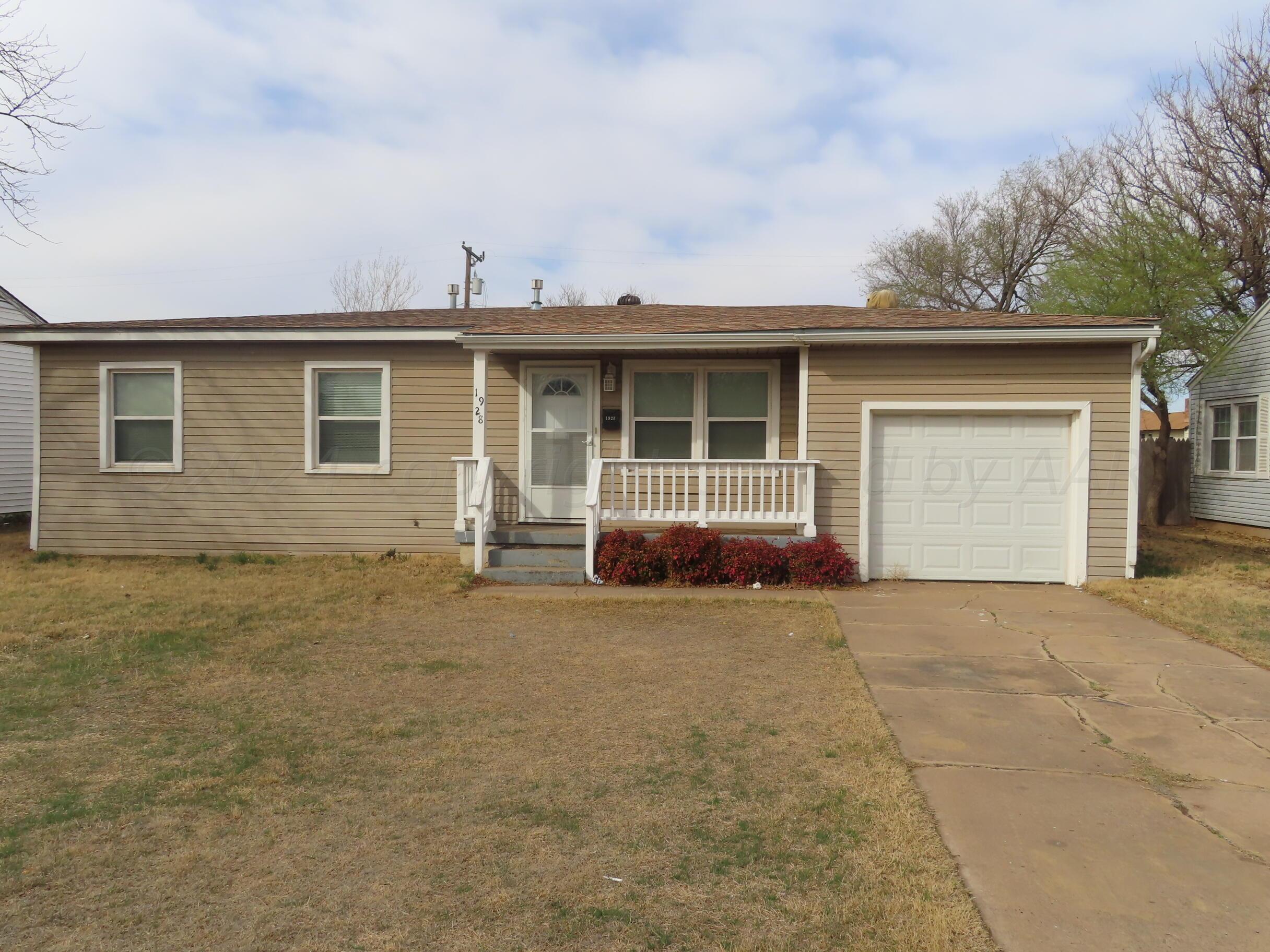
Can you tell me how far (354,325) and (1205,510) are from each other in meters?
15.4

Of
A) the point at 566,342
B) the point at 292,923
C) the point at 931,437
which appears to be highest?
the point at 566,342

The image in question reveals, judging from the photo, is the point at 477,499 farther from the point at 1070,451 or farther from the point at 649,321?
the point at 1070,451

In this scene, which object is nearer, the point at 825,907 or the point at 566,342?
the point at 825,907

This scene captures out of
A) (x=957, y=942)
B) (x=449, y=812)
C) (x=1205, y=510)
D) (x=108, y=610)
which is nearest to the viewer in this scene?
(x=957, y=942)

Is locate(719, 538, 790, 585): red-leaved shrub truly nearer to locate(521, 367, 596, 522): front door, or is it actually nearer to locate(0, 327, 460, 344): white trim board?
locate(521, 367, 596, 522): front door

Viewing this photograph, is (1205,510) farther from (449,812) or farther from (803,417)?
(449,812)

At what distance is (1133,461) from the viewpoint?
8.40 m

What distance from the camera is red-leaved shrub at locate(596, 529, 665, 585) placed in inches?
327

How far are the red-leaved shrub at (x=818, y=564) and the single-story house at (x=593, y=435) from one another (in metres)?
0.27

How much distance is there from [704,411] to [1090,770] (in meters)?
6.56

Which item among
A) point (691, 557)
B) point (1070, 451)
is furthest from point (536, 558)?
point (1070, 451)

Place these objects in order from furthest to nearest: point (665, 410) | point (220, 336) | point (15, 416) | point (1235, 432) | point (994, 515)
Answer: point (15, 416) → point (1235, 432) → point (665, 410) → point (220, 336) → point (994, 515)

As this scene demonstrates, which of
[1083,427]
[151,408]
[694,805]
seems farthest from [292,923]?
[151,408]

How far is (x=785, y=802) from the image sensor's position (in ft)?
10.8
